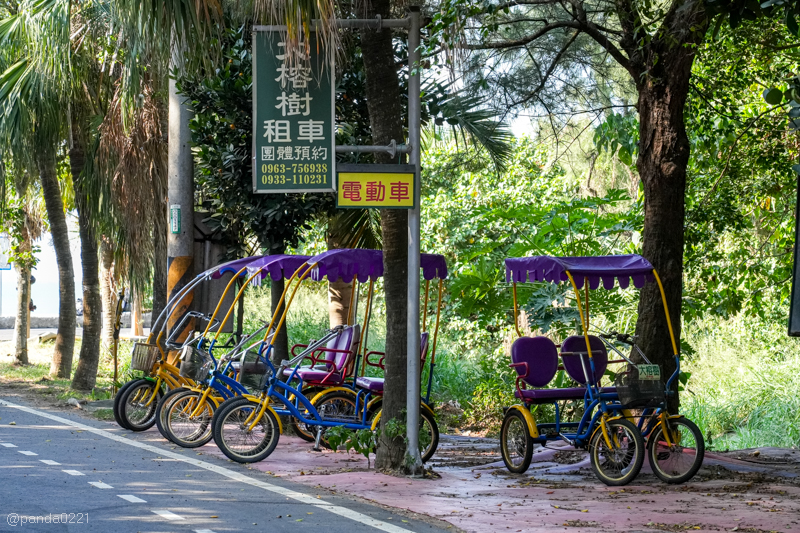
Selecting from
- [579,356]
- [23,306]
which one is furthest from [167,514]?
[23,306]

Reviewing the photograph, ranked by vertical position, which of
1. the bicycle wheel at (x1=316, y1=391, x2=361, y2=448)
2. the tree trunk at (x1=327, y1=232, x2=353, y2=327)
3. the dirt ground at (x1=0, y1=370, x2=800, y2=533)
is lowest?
the dirt ground at (x1=0, y1=370, x2=800, y2=533)

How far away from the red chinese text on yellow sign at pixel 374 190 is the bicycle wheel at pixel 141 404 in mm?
4709

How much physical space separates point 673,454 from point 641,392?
0.65 m

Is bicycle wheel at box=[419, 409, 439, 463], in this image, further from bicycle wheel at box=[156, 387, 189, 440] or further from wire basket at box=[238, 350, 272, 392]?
bicycle wheel at box=[156, 387, 189, 440]

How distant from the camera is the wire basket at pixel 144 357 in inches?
452

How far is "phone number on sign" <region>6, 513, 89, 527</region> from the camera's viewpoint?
6.17m

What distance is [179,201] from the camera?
12852 millimetres

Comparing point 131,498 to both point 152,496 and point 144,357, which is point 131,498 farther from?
point 144,357

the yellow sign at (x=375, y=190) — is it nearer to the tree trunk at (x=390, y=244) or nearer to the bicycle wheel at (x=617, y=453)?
the tree trunk at (x=390, y=244)

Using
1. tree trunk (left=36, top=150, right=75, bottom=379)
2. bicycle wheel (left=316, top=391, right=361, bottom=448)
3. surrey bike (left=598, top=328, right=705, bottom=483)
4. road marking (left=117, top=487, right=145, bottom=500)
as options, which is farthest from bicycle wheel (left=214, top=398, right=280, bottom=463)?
tree trunk (left=36, top=150, right=75, bottom=379)

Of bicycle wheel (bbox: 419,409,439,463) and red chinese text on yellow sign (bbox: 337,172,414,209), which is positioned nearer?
red chinese text on yellow sign (bbox: 337,172,414,209)

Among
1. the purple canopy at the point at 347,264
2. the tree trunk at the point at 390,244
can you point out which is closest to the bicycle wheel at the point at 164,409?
the purple canopy at the point at 347,264

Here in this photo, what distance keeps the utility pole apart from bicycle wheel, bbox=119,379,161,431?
1.33 metres

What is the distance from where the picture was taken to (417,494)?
7883 mm
